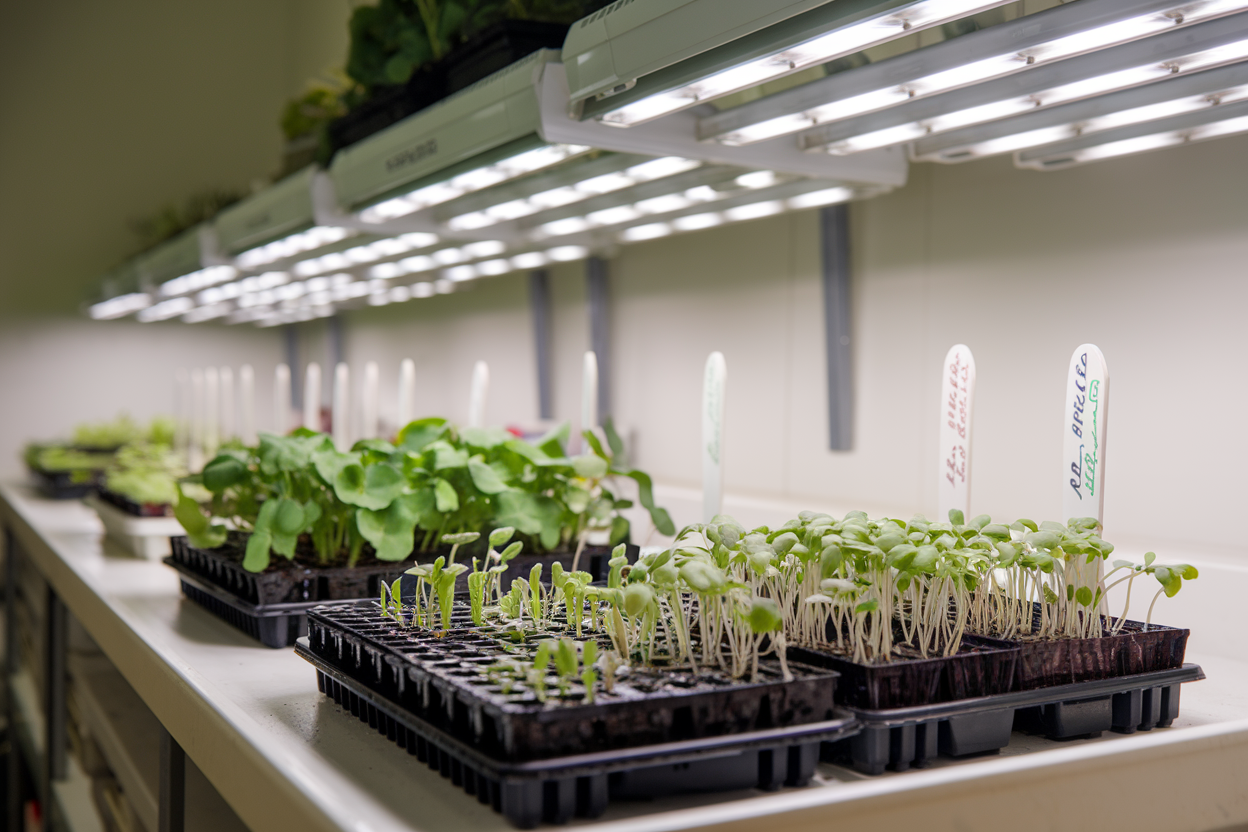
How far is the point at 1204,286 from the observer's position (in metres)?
1.73

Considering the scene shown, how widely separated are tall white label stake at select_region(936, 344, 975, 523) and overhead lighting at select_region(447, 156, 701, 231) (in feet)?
1.86

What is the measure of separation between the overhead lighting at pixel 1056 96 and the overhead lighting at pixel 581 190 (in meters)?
0.28

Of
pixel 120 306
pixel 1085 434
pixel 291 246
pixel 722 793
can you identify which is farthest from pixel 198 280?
pixel 722 793

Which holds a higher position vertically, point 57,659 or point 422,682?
point 422,682

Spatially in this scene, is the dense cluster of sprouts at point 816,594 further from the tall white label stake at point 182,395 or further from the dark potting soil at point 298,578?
the tall white label stake at point 182,395

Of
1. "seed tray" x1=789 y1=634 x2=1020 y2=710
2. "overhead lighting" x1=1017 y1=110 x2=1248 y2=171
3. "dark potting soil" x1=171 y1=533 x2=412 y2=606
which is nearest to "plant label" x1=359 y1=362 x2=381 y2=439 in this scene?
"dark potting soil" x1=171 y1=533 x2=412 y2=606

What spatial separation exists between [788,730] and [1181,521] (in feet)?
4.19

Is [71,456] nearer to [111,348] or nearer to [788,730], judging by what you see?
[111,348]

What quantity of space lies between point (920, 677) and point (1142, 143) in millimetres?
1026

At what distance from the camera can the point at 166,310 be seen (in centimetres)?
540

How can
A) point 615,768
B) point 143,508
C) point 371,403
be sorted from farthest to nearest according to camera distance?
point 371,403, point 143,508, point 615,768

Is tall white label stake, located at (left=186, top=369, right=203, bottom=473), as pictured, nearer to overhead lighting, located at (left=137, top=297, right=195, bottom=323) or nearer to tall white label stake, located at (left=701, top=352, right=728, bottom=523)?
overhead lighting, located at (left=137, top=297, right=195, bottom=323)

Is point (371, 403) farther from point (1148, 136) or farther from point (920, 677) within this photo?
point (920, 677)

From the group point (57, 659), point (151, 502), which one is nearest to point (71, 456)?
point (57, 659)
